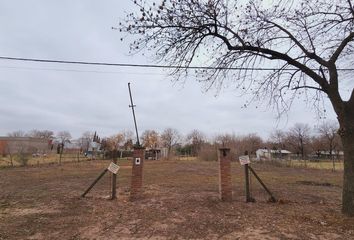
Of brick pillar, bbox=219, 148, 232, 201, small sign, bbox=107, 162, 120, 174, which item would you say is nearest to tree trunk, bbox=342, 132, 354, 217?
brick pillar, bbox=219, 148, 232, 201

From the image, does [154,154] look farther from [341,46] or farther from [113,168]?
[341,46]

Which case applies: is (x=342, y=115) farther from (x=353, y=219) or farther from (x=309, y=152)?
(x=309, y=152)

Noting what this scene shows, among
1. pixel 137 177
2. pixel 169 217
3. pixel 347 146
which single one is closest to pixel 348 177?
pixel 347 146

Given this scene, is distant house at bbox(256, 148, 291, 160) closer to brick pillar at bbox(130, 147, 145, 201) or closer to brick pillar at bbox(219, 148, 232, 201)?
brick pillar at bbox(219, 148, 232, 201)

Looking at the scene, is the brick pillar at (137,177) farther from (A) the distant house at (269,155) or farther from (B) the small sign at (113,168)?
(A) the distant house at (269,155)

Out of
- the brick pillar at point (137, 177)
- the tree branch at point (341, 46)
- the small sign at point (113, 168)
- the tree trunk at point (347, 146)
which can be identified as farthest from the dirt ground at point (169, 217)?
the tree branch at point (341, 46)

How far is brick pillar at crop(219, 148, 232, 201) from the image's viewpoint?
432 inches

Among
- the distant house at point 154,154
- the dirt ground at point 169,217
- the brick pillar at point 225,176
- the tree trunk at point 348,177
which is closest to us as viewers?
the dirt ground at point 169,217

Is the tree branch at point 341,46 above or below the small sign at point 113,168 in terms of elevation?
above

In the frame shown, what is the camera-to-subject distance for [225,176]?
439 inches

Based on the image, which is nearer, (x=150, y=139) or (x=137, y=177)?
(x=137, y=177)

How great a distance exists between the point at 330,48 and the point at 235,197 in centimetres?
584

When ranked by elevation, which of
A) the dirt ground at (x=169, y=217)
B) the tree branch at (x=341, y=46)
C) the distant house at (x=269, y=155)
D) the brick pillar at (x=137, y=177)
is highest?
the tree branch at (x=341, y=46)

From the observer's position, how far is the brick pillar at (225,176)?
10961mm
